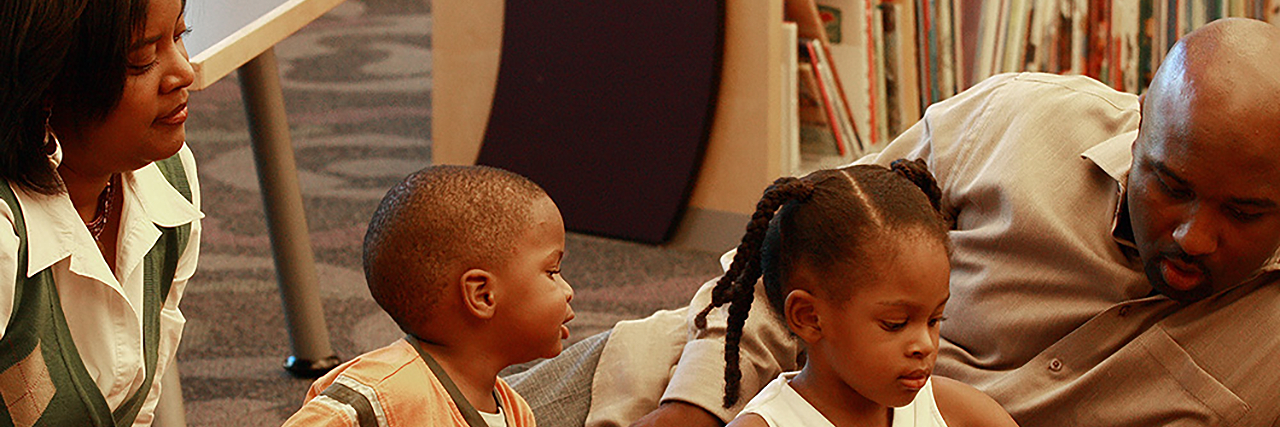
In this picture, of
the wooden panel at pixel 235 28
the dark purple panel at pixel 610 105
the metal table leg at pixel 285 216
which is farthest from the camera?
the dark purple panel at pixel 610 105

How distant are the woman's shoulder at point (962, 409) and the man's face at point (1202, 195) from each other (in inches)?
7.8

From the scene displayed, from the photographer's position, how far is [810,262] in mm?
1093

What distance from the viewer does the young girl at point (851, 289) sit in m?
1.06

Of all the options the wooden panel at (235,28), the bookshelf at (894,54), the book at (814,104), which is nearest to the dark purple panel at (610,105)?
the bookshelf at (894,54)

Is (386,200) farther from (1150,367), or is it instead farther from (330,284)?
(330,284)

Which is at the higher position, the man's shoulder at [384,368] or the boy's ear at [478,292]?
the boy's ear at [478,292]

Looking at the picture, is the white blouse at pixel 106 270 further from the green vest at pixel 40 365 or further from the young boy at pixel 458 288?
the young boy at pixel 458 288

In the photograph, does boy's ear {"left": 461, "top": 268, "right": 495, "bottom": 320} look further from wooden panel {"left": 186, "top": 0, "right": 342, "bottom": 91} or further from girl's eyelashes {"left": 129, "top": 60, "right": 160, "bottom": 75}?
wooden panel {"left": 186, "top": 0, "right": 342, "bottom": 91}

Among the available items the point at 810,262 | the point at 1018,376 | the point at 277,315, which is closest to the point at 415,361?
the point at 810,262

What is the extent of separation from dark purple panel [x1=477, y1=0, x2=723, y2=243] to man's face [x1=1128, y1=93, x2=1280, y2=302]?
54.5 inches

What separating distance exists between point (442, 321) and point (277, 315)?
1.42 metres

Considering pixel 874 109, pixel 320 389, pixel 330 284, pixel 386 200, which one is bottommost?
pixel 330 284

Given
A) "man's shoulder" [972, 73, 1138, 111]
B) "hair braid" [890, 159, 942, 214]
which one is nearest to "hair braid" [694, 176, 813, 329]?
"hair braid" [890, 159, 942, 214]

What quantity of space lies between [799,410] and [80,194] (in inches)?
25.2
